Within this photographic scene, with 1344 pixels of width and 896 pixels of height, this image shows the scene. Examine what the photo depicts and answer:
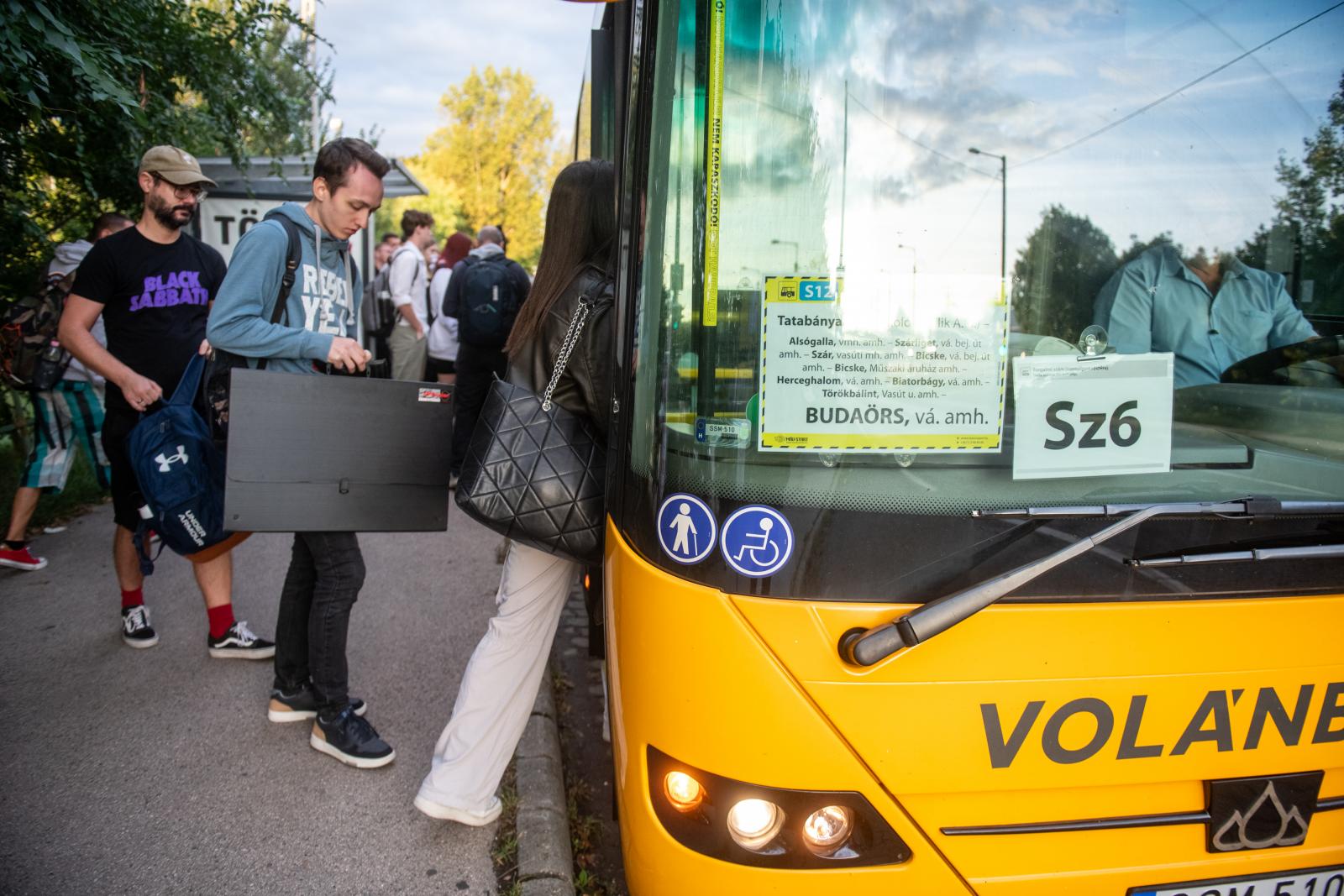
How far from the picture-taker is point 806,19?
1771 millimetres

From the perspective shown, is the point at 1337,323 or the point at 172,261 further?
the point at 172,261

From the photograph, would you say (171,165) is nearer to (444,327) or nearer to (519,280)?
(519,280)

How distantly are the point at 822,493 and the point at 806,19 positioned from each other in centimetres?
92

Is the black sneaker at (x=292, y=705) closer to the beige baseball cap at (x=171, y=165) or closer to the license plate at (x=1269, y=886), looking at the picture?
the beige baseball cap at (x=171, y=165)

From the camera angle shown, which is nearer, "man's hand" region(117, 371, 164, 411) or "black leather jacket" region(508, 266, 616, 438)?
"black leather jacket" region(508, 266, 616, 438)

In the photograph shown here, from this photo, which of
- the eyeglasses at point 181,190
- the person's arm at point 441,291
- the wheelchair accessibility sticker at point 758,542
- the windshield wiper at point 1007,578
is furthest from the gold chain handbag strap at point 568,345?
the person's arm at point 441,291

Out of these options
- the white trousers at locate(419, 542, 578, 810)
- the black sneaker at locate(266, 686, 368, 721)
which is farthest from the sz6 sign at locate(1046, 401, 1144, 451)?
the black sneaker at locate(266, 686, 368, 721)

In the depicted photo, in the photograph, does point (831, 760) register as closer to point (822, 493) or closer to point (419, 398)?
point (822, 493)

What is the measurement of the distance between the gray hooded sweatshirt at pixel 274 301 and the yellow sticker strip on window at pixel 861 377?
176 centimetres

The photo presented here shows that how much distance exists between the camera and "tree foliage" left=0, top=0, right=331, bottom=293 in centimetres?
315

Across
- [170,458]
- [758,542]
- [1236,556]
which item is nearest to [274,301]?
[170,458]

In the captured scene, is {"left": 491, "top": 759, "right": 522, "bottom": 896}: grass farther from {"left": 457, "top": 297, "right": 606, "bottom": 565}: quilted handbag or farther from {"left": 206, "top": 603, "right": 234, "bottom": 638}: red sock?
{"left": 206, "top": 603, "right": 234, "bottom": 638}: red sock

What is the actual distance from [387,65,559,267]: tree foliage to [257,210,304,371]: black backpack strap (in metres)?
42.0

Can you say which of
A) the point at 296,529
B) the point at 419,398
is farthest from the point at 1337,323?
the point at 296,529
